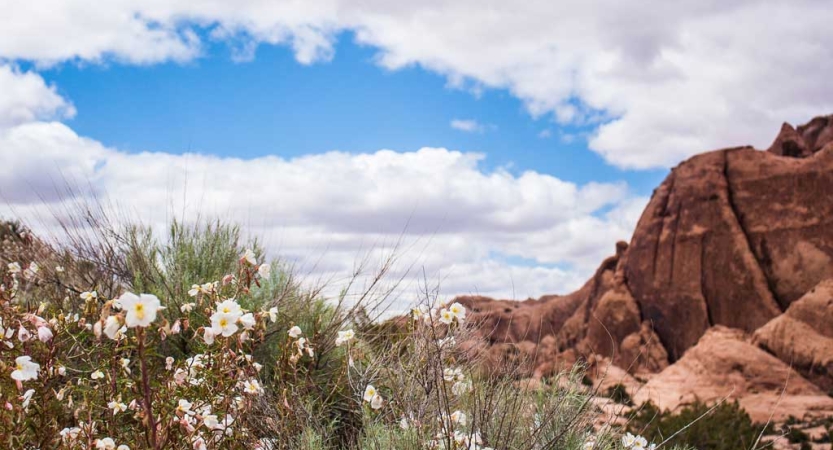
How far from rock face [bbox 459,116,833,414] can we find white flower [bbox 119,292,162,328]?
64.5 ft

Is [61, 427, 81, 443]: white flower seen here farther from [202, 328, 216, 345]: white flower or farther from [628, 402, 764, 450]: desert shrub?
[628, 402, 764, 450]: desert shrub

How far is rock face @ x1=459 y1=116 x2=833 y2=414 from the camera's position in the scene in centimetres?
2217

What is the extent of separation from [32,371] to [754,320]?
25.0 metres

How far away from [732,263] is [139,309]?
26.0 metres

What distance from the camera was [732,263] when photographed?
25516mm

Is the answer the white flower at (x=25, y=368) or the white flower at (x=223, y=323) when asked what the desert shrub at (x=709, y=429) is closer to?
the white flower at (x=223, y=323)

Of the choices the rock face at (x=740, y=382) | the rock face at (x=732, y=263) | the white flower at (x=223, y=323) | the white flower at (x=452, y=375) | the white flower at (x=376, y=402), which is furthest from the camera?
the rock face at (x=732, y=263)

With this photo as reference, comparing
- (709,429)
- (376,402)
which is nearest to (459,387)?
(376,402)

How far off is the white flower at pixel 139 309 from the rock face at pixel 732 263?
19664 millimetres

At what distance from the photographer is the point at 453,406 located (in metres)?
5.09

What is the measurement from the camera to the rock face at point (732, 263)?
22.2 metres

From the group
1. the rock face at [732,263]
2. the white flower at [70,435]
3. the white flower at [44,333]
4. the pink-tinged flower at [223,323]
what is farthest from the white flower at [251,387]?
the rock face at [732,263]

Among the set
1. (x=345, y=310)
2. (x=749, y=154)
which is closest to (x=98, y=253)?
(x=345, y=310)

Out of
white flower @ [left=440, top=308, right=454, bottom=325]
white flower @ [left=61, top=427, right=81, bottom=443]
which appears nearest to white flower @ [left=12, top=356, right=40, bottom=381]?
white flower @ [left=61, top=427, right=81, bottom=443]
